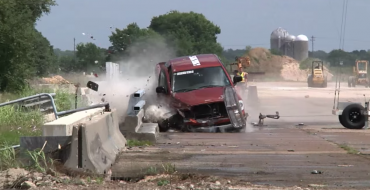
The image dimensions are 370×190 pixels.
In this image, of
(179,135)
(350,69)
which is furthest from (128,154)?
(350,69)

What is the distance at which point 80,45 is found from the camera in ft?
249

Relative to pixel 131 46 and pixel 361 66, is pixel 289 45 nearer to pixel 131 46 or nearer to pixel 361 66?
pixel 361 66

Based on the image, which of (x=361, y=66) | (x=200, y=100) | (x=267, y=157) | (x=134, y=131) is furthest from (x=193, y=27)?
(x=267, y=157)

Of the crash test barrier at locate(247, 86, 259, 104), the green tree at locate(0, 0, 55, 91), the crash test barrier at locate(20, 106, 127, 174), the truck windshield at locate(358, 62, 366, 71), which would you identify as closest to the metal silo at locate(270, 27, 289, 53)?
the truck windshield at locate(358, 62, 366, 71)

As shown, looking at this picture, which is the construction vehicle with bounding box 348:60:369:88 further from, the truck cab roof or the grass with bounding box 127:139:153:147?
the grass with bounding box 127:139:153:147

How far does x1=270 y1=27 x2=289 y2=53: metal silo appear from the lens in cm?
13138

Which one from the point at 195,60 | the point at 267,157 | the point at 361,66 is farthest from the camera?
the point at 361,66

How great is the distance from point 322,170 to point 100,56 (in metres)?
61.0

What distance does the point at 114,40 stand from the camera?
54344 mm

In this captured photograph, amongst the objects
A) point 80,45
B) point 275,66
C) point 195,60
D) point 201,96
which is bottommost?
point 201,96

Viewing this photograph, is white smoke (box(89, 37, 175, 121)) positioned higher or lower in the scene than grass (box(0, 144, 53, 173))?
higher

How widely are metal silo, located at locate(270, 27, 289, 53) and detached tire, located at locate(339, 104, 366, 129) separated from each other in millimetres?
113595

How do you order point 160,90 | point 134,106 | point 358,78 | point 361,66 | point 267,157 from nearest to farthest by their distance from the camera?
point 267,157
point 134,106
point 160,90
point 358,78
point 361,66

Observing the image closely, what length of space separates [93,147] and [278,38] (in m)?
125
